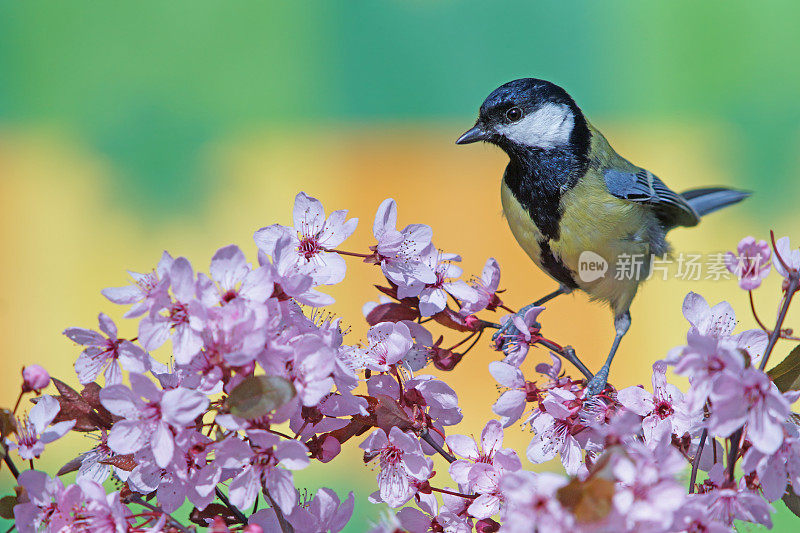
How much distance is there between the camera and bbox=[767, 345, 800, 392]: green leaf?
53 cm

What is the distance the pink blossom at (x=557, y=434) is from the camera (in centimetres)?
59

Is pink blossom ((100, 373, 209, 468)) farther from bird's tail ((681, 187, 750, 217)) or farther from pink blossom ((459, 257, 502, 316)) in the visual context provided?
bird's tail ((681, 187, 750, 217))

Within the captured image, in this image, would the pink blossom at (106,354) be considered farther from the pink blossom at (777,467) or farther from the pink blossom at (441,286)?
the pink blossom at (777,467)

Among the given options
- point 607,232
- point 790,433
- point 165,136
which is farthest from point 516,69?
point 790,433

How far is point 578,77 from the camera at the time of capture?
224 centimetres

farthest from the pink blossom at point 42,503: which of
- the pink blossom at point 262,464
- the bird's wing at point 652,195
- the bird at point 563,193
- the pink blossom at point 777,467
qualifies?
the bird's wing at point 652,195

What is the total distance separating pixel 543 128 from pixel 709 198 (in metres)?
0.48

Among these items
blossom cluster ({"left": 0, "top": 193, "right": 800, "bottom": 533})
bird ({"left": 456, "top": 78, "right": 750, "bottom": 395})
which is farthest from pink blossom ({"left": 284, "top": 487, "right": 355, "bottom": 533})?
bird ({"left": 456, "top": 78, "right": 750, "bottom": 395})

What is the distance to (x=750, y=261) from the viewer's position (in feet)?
1.75

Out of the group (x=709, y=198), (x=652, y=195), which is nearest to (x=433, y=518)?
(x=652, y=195)

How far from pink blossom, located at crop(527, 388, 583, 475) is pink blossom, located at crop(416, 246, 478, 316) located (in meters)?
0.11

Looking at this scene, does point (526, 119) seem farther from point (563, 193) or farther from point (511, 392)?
point (511, 392)

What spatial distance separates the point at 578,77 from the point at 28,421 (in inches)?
79.2

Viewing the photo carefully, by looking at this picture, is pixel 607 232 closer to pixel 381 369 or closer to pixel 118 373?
pixel 381 369
